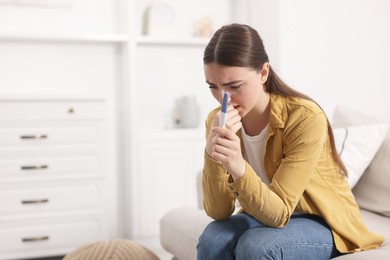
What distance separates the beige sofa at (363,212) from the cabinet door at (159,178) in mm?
1130

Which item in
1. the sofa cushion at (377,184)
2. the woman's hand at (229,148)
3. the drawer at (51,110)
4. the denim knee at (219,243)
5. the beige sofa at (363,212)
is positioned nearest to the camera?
the woman's hand at (229,148)

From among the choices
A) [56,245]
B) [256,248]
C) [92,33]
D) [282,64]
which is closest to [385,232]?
[256,248]

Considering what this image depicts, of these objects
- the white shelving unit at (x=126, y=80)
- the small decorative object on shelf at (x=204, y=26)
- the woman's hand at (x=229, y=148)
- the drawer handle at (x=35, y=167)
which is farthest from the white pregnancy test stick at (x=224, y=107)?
the small decorative object on shelf at (x=204, y=26)

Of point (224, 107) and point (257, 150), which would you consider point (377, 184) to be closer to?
point (257, 150)

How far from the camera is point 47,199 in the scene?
3.20 metres

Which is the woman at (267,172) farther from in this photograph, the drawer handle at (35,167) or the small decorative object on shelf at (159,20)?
the small decorative object on shelf at (159,20)

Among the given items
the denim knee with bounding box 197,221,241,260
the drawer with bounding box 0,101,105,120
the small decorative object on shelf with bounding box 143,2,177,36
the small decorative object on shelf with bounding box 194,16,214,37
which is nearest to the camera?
the denim knee with bounding box 197,221,241,260

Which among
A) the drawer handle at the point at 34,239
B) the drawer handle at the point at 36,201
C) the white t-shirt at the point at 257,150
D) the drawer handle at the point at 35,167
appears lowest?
the drawer handle at the point at 34,239

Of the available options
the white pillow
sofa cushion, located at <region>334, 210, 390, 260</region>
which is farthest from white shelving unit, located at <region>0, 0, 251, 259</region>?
sofa cushion, located at <region>334, 210, 390, 260</region>

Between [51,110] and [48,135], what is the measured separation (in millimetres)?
143

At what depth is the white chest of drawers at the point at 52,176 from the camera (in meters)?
3.13

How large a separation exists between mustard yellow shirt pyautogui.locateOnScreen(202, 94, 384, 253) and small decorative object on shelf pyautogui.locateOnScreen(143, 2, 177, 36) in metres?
2.20

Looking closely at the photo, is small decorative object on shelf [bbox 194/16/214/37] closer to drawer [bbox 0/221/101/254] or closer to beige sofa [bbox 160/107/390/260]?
drawer [bbox 0/221/101/254]

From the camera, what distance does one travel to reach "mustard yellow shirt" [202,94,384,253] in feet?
4.73
